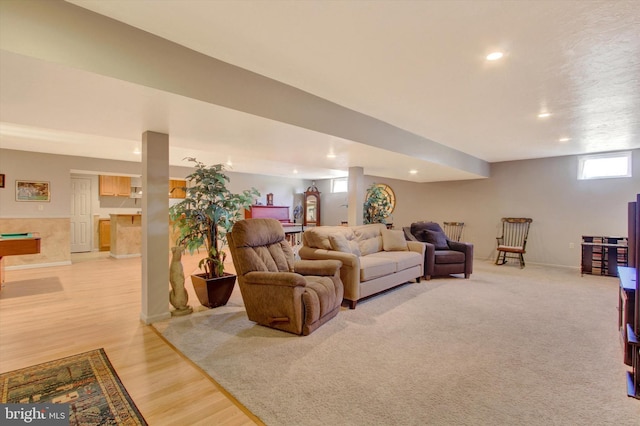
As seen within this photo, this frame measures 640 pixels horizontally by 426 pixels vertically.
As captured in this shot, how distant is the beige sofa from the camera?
3.72m

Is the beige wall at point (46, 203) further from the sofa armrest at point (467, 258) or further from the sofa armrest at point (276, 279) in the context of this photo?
the sofa armrest at point (467, 258)

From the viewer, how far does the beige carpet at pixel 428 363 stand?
1.84 meters

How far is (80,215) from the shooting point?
8125mm

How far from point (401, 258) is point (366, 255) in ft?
1.77

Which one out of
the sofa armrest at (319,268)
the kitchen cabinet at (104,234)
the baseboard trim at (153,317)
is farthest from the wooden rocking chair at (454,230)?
the kitchen cabinet at (104,234)

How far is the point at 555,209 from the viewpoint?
260 inches

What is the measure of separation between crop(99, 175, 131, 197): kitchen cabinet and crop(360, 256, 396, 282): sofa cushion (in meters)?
7.64

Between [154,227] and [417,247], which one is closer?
[154,227]

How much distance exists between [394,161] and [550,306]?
302cm

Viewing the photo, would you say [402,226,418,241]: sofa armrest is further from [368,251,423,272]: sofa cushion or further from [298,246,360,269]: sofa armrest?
[298,246,360,269]: sofa armrest

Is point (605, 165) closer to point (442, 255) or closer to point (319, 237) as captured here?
point (442, 255)

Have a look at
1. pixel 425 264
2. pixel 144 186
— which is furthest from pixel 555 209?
pixel 144 186

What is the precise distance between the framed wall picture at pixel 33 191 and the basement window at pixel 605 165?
1139cm

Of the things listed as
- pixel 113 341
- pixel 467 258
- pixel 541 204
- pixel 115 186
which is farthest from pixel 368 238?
pixel 115 186
